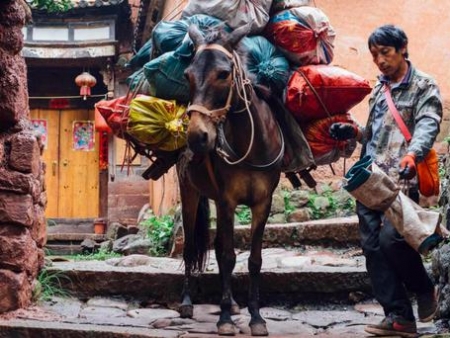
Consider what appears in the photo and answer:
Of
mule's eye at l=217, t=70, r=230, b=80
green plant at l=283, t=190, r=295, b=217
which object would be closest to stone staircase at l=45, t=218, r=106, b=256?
green plant at l=283, t=190, r=295, b=217

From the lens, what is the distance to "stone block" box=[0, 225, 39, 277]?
468 centimetres

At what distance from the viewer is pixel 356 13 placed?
10180 mm

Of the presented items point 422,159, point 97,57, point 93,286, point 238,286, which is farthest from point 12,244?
point 97,57

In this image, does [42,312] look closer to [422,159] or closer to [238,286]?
[238,286]

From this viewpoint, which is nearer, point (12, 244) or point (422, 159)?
Result: point (422, 159)

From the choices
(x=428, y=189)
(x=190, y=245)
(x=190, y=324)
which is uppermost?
(x=428, y=189)

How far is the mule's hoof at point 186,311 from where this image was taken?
5348 millimetres

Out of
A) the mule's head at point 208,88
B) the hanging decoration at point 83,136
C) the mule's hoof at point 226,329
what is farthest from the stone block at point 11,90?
the hanging decoration at point 83,136

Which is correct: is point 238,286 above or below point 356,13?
below

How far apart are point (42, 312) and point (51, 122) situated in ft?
42.6

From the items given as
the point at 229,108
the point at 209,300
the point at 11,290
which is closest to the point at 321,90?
the point at 229,108

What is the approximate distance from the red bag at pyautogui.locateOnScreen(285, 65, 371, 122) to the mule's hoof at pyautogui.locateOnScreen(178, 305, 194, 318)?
1.83m

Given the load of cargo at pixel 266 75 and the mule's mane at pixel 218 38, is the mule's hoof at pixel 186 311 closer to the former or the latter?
the load of cargo at pixel 266 75

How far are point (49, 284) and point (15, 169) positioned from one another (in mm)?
1327
